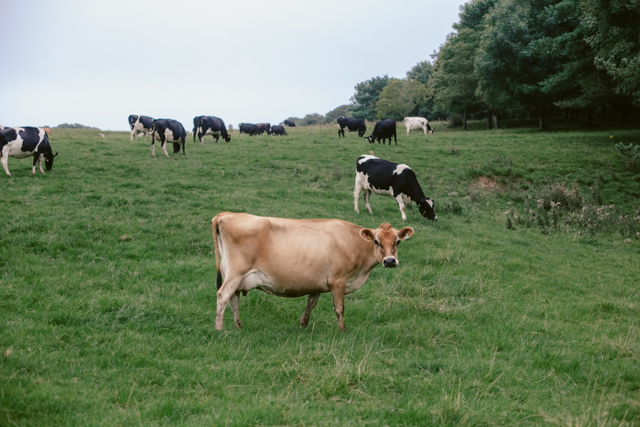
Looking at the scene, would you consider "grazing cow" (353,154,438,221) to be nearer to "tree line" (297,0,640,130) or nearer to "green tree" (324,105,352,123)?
"tree line" (297,0,640,130)

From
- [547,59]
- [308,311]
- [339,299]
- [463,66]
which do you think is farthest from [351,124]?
[339,299]

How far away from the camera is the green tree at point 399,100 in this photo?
227 feet

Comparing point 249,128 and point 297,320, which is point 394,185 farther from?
point 249,128

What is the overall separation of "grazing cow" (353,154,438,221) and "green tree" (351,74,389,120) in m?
76.7

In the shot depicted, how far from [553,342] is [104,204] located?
11272 millimetres

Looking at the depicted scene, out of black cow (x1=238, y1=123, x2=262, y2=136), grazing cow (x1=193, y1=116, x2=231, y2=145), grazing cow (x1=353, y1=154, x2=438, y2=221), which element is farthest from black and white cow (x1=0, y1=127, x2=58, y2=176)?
black cow (x1=238, y1=123, x2=262, y2=136)

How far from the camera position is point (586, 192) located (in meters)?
21.8

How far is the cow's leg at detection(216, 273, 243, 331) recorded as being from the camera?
6.75 m

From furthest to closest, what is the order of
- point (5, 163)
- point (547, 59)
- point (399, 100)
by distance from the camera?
point (399, 100)
point (547, 59)
point (5, 163)

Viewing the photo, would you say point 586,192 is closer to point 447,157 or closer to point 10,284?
point 447,157

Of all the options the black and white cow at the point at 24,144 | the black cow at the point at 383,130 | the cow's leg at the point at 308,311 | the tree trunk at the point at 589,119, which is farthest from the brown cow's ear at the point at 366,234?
the tree trunk at the point at 589,119

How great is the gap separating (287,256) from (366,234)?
1216 millimetres

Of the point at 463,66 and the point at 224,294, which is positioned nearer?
the point at 224,294

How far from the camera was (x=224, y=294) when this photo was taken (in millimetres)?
6750
